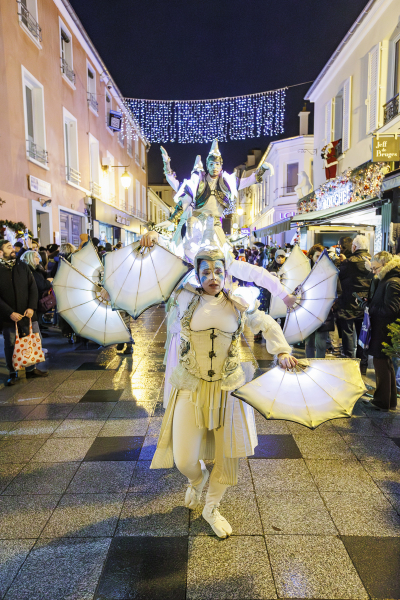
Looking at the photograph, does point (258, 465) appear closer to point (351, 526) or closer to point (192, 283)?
point (351, 526)

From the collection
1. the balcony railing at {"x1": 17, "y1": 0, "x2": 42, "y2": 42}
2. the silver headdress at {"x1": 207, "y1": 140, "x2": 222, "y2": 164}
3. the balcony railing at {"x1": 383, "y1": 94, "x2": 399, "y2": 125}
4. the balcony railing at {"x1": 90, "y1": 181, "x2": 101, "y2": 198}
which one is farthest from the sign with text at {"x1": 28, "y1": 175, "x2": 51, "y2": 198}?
the balcony railing at {"x1": 383, "y1": 94, "x2": 399, "y2": 125}

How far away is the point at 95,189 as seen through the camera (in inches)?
746

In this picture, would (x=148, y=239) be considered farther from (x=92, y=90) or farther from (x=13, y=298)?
(x=92, y=90)

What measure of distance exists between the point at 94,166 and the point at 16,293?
15.0m

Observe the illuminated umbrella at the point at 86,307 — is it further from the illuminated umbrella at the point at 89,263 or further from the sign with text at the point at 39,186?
the sign with text at the point at 39,186

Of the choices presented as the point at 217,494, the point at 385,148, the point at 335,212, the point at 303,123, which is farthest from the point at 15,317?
the point at 303,123

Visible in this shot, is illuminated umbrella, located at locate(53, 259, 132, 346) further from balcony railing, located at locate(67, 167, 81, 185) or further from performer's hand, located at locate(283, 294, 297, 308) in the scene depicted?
balcony railing, located at locate(67, 167, 81, 185)

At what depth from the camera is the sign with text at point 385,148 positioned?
9406 mm

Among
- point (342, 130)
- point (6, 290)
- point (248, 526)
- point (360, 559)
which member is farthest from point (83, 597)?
point (342, 130)

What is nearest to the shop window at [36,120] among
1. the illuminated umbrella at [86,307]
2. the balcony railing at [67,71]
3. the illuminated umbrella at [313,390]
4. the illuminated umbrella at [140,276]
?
the balcony railing at [67,71]

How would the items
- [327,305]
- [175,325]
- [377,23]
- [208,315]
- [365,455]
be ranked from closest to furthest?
[208,315] → [175,325] → [365,455] → [327,305] → [377,23]

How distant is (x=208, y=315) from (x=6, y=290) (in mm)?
4233

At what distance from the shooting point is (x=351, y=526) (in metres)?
2.80

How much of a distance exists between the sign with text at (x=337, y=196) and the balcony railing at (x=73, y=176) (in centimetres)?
965
